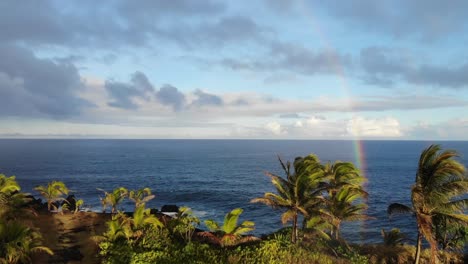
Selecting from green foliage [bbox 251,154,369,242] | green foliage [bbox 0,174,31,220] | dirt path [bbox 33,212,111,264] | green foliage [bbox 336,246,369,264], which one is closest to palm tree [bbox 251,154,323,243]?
green foliage [bbox 251,154,369,242]

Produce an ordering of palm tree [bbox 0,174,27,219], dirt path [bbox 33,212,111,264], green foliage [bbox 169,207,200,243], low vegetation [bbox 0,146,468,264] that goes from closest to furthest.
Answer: low vegetation [bbox 0,146,468,264] → dirt path [bbox 33,212,111,264] → green foliage [bbox 169,207,200,243] → palm tree [bbox 0,174,27,219]

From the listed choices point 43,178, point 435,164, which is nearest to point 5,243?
point 435,164

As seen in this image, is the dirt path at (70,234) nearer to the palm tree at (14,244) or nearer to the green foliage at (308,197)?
the palm tree at (14,244)

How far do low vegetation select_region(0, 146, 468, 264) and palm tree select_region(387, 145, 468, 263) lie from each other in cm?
5

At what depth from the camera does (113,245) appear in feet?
62.5

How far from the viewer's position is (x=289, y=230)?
2489 cm

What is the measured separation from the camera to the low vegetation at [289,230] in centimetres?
1762

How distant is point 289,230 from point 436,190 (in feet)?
36.1

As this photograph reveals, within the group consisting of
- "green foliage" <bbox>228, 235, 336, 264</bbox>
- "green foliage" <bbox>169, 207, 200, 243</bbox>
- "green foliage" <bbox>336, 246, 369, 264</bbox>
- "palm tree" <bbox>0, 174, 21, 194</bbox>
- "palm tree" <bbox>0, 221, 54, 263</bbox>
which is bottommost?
"green foliage" <bbox>336, 246, 369, 264</bbox>

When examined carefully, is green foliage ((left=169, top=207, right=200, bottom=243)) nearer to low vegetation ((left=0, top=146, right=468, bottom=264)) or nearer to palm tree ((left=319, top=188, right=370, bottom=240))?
low vegetation ((left=0, top=146, right=468, bottom=264))

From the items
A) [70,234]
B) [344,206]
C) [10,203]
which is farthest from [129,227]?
[344,206]

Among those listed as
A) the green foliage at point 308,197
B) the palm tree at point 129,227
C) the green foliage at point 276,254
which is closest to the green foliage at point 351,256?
the green foliage at point 308,197

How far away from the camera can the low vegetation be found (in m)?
17.6

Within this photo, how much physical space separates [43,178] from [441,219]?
10712 cm
